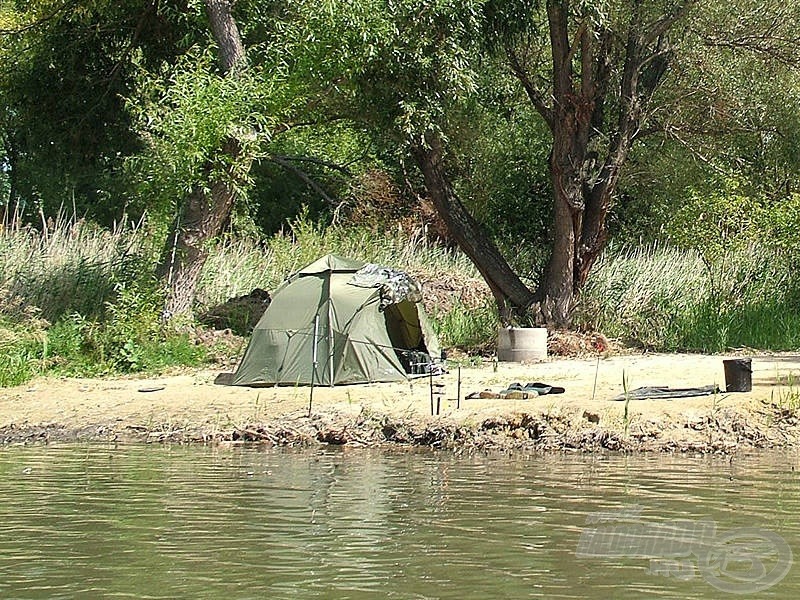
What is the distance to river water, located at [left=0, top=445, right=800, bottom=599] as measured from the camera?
5.88m

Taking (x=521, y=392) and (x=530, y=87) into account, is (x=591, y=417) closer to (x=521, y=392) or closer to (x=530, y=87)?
(x=521, y=392)

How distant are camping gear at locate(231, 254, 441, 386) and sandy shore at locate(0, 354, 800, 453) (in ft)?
1.39

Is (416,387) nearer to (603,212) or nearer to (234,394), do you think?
(234,394)

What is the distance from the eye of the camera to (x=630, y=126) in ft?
59.8

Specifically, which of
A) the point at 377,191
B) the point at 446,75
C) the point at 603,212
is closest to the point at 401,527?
the point at 446,75

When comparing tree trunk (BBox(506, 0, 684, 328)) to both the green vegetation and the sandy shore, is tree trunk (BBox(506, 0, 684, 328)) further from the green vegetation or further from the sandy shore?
the sandy shore

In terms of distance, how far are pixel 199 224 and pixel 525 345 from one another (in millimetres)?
5433

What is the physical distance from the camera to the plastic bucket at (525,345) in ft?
54.0

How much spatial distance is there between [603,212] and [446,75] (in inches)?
153

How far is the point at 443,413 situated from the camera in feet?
39.3

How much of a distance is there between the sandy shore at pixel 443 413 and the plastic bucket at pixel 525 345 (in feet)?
4.17

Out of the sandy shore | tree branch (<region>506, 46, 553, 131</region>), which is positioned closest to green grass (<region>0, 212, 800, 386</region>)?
the sandy shore

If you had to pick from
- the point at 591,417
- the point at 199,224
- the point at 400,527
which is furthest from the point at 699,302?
the point at 400,527

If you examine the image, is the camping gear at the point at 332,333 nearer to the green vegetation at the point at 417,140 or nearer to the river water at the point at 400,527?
the green vegetation at the point at 417,140
